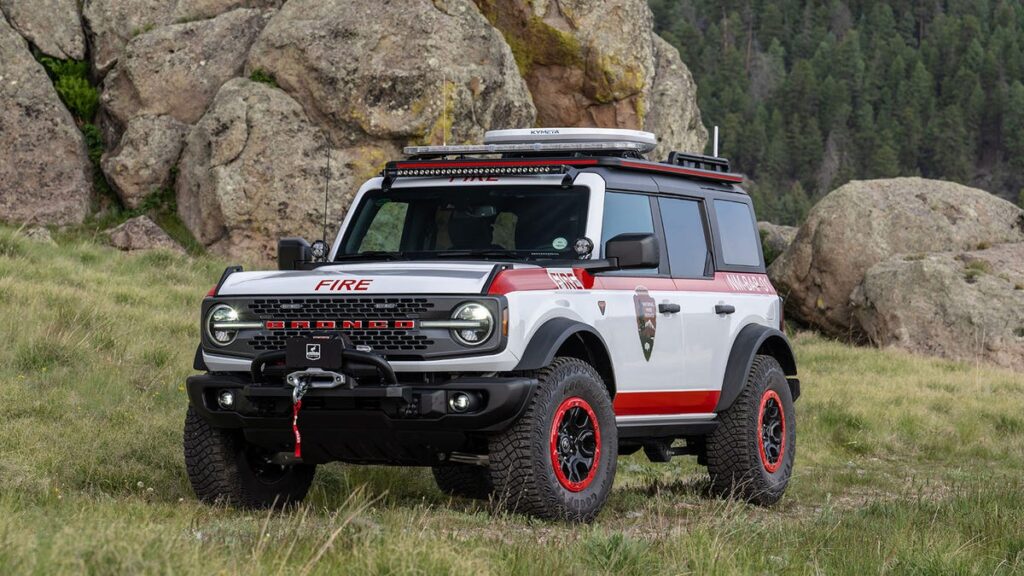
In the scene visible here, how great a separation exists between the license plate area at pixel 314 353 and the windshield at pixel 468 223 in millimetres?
1431

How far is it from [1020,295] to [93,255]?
13.2m

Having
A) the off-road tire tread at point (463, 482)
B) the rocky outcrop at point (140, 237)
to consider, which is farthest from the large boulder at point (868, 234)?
the off-road tire tread at point (463, 482)

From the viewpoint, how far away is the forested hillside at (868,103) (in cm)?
11569

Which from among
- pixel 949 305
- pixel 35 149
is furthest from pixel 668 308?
pixel 949 305

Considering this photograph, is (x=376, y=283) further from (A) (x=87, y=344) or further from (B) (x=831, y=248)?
(B) (x=831, y=248)

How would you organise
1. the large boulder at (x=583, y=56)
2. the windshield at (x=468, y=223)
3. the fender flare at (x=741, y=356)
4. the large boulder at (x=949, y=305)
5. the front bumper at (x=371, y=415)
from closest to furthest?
the front bumper at (x=371, y=415) < the windshield at (x=468, y=223) < the fender flare at (x=741, y=356) < the large boulder at (x=949, y=305) < the large boulder at (x=583, y=56)

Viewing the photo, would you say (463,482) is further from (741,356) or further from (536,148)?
(536,148)

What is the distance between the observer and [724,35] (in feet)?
462

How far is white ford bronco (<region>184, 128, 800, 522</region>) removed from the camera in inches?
280

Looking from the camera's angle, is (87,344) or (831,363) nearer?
(87,344)

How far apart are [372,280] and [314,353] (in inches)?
18.8

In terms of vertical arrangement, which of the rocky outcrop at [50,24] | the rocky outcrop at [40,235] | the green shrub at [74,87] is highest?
the rocky outcrop at [50,24]

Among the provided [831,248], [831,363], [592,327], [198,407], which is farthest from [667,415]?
[831,248]

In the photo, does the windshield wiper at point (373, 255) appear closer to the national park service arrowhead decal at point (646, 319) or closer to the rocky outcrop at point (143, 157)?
the national park service arrowhead decal at point (646, 319)
